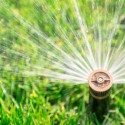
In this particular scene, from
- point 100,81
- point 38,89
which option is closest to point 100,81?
point 100,81

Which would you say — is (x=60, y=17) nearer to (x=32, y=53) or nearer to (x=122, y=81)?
(x=32, y=53)

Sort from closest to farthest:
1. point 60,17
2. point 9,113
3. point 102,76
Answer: point 102,76, point 9,113, point 60,17

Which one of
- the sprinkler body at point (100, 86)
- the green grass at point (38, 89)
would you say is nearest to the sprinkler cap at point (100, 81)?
the sprinkler body at point (100, 86)

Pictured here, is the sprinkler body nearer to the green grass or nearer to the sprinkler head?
the sprinkler head

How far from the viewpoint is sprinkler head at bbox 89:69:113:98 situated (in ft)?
8.04

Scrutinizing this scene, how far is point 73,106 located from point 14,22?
2.35ft

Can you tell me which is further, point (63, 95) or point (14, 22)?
point (14, 22)

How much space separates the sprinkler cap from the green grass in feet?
0.80

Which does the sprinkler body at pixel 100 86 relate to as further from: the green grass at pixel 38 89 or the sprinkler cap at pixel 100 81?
the green grass at pixel 38 89

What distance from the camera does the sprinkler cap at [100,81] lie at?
245cm

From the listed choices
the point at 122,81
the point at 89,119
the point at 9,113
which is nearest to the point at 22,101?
the point at 9,113

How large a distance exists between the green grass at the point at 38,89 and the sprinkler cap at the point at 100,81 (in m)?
0.24

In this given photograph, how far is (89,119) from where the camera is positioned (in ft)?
8.77

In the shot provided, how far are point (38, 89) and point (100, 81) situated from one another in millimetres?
503
